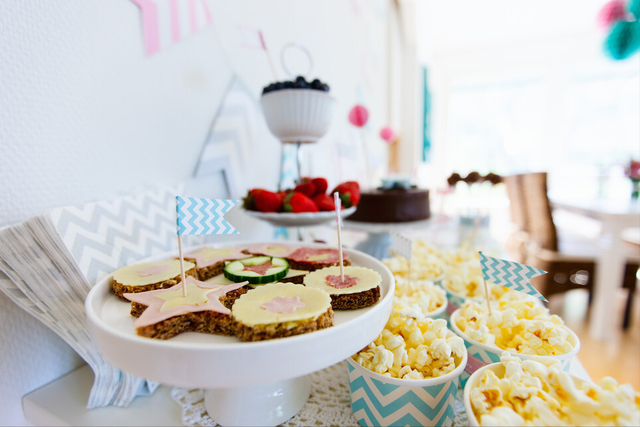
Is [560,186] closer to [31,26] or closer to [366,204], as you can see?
[366,204]

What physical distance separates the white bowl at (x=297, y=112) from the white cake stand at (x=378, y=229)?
355 millimetres

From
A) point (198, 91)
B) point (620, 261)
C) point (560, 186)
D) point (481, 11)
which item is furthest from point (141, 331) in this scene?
point (560, 186)

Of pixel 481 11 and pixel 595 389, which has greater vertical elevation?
pixel 481 11

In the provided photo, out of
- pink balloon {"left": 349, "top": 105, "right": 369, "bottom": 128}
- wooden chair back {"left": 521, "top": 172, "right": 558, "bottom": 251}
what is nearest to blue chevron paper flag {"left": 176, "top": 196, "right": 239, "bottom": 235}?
pink balloon {"left": 349, "top": 105, "right": 369, "bottom": 128}

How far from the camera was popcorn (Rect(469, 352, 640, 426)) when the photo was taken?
0.30 metres

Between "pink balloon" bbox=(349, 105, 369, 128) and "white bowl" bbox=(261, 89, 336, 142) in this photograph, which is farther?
"pink balloon" bbox=(349, 105, 369, 128)

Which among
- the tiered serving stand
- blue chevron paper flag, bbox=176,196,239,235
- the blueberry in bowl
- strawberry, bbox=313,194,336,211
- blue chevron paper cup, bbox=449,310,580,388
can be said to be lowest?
blue chevron paper cup, bbox=449,310,580,388

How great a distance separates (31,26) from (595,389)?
97cm

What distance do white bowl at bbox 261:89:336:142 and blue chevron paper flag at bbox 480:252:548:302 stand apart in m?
0.52

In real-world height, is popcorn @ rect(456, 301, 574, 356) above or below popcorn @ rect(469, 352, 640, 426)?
below

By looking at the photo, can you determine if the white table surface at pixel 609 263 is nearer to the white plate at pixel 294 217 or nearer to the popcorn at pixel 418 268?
the popcorn at pixel 418 268

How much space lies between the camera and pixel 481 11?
383 centimetres

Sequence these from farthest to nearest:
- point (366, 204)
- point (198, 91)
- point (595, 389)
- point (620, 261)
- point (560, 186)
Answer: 1. point (560, 186)
2. point (620, 261)
3. point (366, 204)
4. point (198, 91)
5. point (595, 389)

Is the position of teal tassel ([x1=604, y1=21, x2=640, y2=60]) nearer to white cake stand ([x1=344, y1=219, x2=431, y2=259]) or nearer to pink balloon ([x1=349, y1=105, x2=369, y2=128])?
pink balloon ([x1=349, y1=105, x2=369, y2=128])
